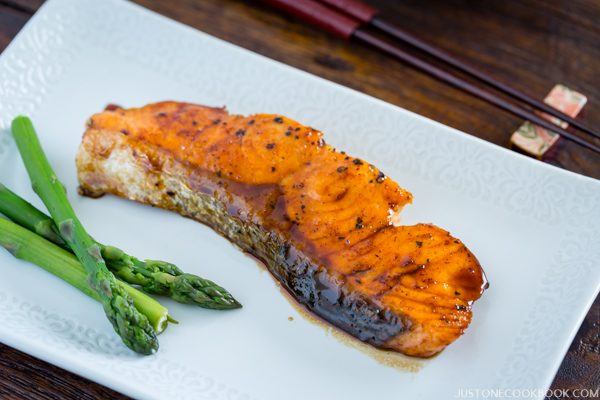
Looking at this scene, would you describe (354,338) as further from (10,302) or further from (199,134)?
(10,302)

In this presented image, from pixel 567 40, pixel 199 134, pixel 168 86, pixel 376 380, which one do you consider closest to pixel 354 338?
pixel 376 380

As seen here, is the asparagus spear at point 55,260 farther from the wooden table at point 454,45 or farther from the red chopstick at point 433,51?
the red chopstick at point 433,51

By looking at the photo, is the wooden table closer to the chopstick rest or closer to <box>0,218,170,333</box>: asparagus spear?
the chopstick rest

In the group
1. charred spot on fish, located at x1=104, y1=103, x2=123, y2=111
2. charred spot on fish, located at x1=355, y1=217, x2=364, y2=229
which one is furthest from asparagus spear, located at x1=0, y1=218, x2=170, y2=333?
charred spot on fish, located at x1=355, y1=217, x2=364, y2=229

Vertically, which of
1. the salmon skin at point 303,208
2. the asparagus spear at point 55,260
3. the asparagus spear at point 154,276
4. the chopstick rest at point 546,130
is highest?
the chopstick rest at point 546,130

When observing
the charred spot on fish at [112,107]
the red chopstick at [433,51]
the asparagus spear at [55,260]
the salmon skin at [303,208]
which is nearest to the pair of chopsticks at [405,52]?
the red chopstick at [433,51]

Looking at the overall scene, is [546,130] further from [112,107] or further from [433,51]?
[112,107]
